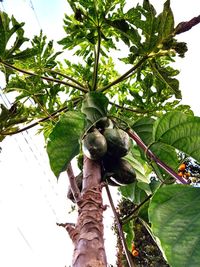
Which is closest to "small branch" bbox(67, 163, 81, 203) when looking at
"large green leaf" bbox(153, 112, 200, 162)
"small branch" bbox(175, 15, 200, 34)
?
"large green leaf" bbox(153, 112, 200, 162)

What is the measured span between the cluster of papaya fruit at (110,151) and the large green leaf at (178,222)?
49 centimetres

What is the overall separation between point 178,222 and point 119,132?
66 cm

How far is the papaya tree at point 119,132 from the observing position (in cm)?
71

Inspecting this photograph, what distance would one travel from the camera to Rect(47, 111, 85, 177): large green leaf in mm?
1150

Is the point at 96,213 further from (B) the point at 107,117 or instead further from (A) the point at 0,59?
(A) the point at 0,59

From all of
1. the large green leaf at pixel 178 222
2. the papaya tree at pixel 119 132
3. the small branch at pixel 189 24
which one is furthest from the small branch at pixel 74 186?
the small branch at pixel 189 24

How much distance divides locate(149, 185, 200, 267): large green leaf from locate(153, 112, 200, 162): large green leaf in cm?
16

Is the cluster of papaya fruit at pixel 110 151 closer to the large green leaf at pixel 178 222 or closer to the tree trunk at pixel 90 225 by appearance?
the tree trunk at pixel 90 225

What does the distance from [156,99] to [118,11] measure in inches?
22.4

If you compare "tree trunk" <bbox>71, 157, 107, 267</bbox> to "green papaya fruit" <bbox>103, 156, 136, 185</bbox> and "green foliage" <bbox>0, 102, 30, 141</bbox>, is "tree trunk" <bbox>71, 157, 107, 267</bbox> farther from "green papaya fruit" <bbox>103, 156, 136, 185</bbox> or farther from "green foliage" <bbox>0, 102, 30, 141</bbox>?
"green foliage" <bbox>0, 102, 30, 141</bbox>

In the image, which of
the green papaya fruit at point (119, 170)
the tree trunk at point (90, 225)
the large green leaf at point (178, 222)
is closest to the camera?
the large green leaf at point (178, 222)

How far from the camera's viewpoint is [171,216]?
0.67 meters

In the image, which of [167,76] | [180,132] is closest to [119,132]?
[180,132]

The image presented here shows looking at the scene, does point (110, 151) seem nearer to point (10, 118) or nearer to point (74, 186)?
point (74, 186)
